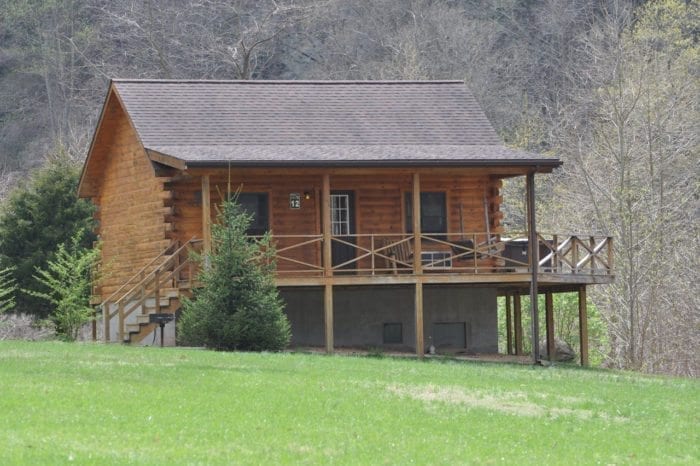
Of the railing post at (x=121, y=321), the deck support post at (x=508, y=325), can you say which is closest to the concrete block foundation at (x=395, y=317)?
the deck support post at (x=508, y=325)

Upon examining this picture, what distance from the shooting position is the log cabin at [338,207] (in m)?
30.0

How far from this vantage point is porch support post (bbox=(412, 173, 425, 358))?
98.0 feet

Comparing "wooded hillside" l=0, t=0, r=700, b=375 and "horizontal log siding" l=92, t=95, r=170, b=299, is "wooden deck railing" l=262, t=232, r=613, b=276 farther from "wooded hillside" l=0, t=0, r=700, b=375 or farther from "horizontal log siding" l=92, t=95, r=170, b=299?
"wooded hillside" l=0, t=0, r=700, b=375

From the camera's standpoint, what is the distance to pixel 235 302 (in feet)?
88.3

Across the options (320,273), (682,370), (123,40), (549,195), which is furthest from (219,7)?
(320,273)

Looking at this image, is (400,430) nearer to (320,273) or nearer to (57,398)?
(57,398)

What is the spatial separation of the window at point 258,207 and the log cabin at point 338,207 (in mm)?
32

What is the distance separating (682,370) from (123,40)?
35706 mm

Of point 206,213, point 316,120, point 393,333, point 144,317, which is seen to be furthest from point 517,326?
point 144,317

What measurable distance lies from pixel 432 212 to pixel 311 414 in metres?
15.4

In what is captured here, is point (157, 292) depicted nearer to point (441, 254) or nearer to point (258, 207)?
point (258, 207)

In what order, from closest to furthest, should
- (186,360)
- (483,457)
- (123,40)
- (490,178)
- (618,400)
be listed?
1. (483,457)
2. (618,400)
3. (186,360)
4. (490,178)
5. (123,40)

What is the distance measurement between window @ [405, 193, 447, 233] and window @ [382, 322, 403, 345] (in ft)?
7.69

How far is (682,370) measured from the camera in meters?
41.9
